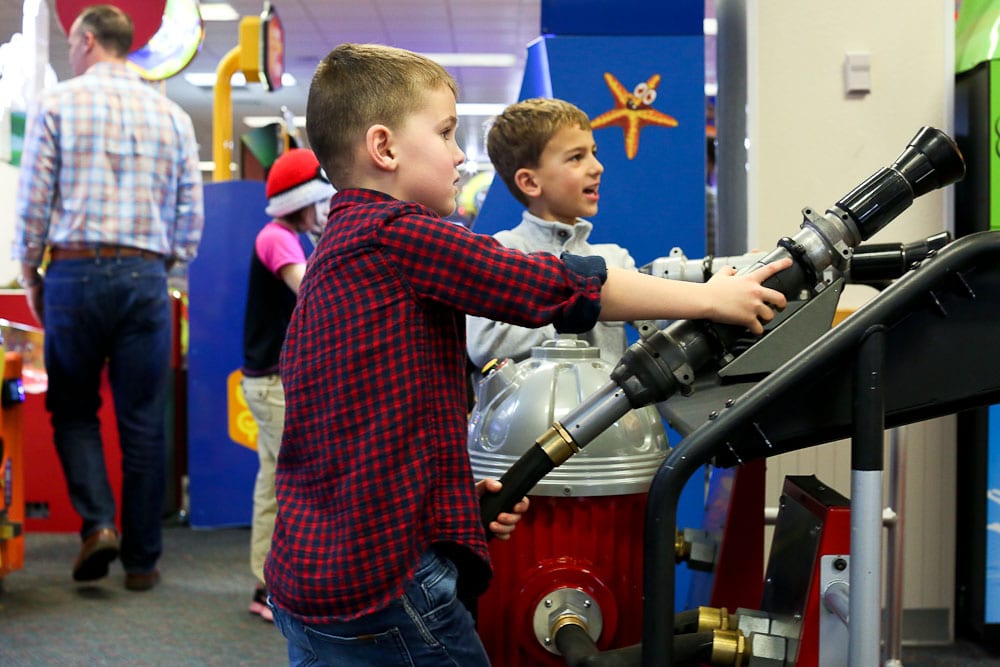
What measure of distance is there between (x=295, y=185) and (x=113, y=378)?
2.76 ft

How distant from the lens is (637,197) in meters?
2.68

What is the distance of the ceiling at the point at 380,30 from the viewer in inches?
329

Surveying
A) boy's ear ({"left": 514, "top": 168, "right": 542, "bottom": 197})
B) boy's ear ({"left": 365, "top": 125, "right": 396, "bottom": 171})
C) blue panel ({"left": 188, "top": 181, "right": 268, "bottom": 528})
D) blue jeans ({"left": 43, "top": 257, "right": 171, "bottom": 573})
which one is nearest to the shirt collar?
boy's ear ({"left": 514, "top": 168, "right": 542, "bottom": 197})

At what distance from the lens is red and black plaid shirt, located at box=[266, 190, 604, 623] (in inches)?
42.3

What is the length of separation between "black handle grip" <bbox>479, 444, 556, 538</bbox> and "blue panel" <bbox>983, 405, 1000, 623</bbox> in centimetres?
166

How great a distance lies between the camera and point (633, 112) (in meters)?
2.68

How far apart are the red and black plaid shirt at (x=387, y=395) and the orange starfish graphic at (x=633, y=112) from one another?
161 centimetres

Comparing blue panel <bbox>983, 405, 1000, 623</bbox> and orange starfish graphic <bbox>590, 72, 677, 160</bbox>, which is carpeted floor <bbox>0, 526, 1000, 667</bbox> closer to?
blue panel <bbox>983, 405, 1000, 623</bbox>

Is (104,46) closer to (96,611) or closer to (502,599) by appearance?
(96,611)

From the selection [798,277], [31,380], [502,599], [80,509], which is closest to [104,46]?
[31,380]

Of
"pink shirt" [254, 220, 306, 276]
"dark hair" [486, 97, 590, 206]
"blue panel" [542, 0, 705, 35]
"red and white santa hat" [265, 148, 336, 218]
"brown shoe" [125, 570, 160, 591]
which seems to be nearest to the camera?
"dark hair" [486, 97, 590, 206]

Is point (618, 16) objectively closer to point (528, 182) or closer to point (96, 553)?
point (528, 182)

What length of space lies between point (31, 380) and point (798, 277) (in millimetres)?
2950

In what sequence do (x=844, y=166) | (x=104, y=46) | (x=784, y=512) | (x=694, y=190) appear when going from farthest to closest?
(x=104, y=46) < (x=694, y=190) < (x=844, y=166) < (x=784, y=512)
